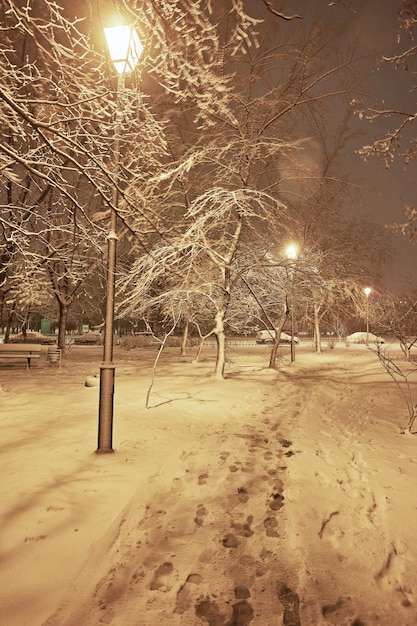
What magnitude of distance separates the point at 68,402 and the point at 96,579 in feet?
20.5

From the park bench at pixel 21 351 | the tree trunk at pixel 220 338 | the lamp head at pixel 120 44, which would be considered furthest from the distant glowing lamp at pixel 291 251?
the park bench at pixel 21 351

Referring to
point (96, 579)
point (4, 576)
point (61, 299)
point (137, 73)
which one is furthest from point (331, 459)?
point (61, 299)

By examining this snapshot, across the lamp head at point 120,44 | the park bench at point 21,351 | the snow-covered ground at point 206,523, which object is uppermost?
the lamp head at point 120,44

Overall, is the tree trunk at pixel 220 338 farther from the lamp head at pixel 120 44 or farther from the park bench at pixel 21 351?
the park bench at pixel 21 351

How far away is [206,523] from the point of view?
10.7 ft

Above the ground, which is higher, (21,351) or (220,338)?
(220,338)

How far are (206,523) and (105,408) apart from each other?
7.15 ft

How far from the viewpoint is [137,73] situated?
4156mm

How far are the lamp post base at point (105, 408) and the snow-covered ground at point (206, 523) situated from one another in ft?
0.60

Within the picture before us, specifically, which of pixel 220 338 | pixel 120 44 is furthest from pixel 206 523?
pixel 220 338

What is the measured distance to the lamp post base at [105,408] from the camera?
4.79 metres

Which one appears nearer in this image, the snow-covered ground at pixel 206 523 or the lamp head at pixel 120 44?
the snow-covered ground at pixel 206 523

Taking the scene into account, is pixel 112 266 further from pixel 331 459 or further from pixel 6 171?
pixel 331 459

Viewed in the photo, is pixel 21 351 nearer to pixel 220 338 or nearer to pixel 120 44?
pixel 220 338
